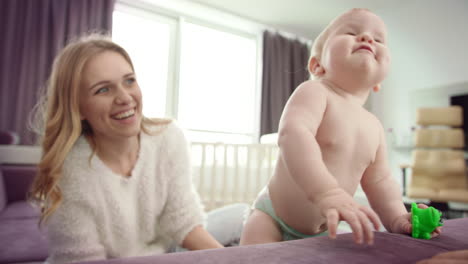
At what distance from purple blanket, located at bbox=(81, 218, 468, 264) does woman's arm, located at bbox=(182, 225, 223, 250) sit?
403mm

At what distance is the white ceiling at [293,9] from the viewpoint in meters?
4.10

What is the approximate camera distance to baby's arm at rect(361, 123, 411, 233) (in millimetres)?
487

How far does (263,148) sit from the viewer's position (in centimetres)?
233

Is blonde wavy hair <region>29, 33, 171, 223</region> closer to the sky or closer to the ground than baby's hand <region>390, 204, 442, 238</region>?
closer to the sky

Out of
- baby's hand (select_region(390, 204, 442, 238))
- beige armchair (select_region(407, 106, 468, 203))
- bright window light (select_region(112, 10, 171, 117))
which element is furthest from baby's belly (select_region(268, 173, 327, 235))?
beige armchair (select_region(407, 106, 468, 203))

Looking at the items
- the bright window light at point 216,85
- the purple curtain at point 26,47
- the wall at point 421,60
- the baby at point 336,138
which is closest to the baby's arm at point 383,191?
the baby at point 336,138

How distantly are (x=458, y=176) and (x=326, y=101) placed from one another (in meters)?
4.19

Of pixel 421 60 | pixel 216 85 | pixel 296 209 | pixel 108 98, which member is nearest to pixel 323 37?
pixel 296 209

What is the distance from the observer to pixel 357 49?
1.52ft

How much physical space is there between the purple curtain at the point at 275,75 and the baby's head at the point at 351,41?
408 centimetres

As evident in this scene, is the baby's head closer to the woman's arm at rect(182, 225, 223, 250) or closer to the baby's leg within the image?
Answer: the baby's leg

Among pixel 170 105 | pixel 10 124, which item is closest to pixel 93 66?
pixel 10 124

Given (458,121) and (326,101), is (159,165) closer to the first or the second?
(326,101)

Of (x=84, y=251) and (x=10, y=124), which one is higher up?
(x=10, y=124)
